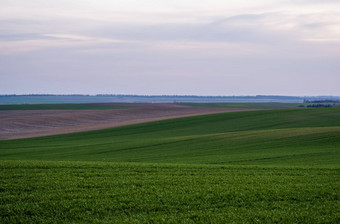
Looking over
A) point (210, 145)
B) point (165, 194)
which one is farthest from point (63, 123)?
point (165, 194)

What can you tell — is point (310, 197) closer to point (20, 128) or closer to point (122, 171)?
point (122, 171)

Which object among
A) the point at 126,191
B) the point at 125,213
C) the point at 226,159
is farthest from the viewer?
the point at 226,159

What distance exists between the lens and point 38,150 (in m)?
32.6

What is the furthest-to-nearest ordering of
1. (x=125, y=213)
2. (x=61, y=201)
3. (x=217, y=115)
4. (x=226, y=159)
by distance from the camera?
(x=217, y=115)
(x=226, y=159)
(x=61, y=201)
(x=125, y=213)

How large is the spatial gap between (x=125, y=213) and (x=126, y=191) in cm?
165

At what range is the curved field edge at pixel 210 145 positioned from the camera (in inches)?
915

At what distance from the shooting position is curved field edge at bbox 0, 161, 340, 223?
9.27 metres

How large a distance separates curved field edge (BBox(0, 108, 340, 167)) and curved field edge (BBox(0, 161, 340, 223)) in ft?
24.8

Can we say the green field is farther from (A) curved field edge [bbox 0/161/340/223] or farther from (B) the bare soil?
(B) the bare soil

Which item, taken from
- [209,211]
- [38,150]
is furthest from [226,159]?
[38,150]

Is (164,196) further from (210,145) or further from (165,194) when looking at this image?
(210,145)

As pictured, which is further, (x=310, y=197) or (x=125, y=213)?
(x=310, y=197)

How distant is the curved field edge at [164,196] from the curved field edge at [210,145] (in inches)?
297

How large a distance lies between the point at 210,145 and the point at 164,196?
68.5 ft
